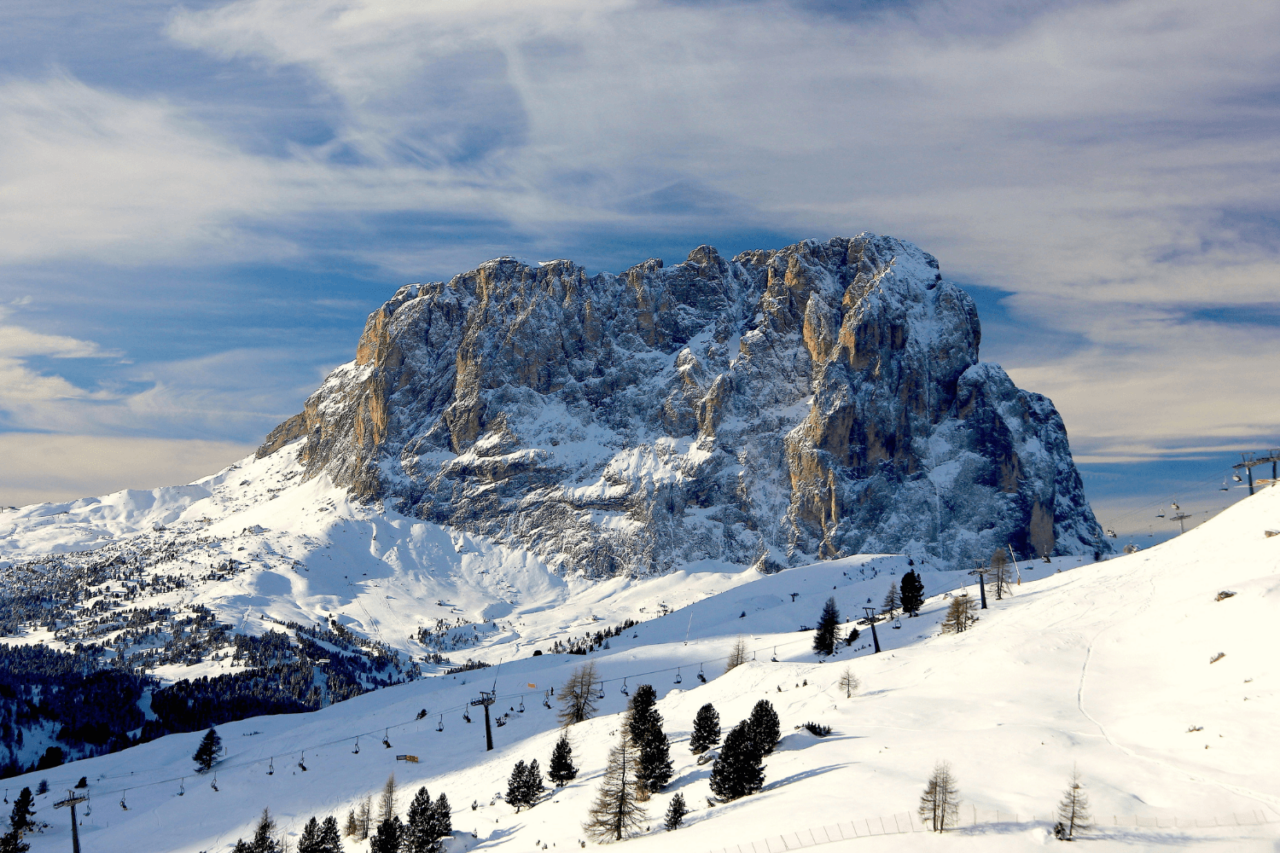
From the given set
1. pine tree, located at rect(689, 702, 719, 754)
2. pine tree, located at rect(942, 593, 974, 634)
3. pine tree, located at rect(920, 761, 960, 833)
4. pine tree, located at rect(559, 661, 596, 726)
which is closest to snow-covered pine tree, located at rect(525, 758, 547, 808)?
pine tree, located at rect(689, 702, 719, 754)

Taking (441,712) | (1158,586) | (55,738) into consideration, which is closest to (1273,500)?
(1158,586)

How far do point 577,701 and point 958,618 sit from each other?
3920 cm

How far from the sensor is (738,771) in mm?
48906

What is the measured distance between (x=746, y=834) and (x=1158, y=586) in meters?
55.3

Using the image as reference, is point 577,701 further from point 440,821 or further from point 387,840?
point 387,840

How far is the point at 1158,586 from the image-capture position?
256ft

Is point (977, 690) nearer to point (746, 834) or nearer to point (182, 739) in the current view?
point (746, 834)

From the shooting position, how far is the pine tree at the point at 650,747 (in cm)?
5597

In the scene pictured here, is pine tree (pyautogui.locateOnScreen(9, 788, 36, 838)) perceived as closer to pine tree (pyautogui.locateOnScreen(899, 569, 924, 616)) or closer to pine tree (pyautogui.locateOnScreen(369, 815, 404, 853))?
pine tree (pyautogui.locateOnScreen(369, 815, 404, 853))

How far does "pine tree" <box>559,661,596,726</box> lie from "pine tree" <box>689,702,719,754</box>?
29.5m

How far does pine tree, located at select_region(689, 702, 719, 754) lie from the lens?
61.3 metres

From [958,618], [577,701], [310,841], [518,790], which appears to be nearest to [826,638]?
[958,618]

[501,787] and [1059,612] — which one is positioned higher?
[1059,612]

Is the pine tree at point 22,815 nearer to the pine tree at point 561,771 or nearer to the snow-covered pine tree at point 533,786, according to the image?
the snow-covered pine tree at point 533,786
